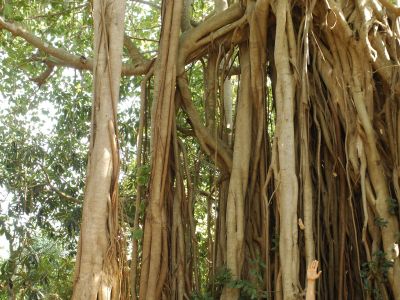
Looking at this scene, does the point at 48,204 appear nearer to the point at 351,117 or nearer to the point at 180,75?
the point at 180,75

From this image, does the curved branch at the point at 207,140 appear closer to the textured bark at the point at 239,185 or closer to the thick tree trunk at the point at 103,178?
the textured bark at the point at 239,185

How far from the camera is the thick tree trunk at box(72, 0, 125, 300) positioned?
2.33 metres

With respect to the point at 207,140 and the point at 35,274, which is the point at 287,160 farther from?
the point at 35,274

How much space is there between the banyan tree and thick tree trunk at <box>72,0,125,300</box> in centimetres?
85

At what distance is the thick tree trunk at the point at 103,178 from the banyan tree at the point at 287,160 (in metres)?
0.85

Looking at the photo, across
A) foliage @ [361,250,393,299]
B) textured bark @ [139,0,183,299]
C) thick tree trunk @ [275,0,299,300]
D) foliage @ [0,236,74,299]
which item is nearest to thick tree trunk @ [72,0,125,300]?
textured bark @ [139,0,183,299]

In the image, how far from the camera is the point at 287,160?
3.15 meters

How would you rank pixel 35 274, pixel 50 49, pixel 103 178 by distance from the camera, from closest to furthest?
1. pixel 103 178
2. pixel 50 49
3. pixel 35 274

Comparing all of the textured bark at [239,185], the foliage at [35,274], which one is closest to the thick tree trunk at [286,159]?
the textured bark at [239,185]

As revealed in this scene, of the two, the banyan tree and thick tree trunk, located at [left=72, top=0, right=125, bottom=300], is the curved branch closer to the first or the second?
the banyan tree

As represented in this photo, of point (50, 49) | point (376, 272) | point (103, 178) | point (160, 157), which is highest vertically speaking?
point (50, 49)

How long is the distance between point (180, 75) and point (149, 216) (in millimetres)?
951

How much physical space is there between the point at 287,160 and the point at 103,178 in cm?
110

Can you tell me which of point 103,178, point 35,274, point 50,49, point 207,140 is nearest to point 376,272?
point 207,140
